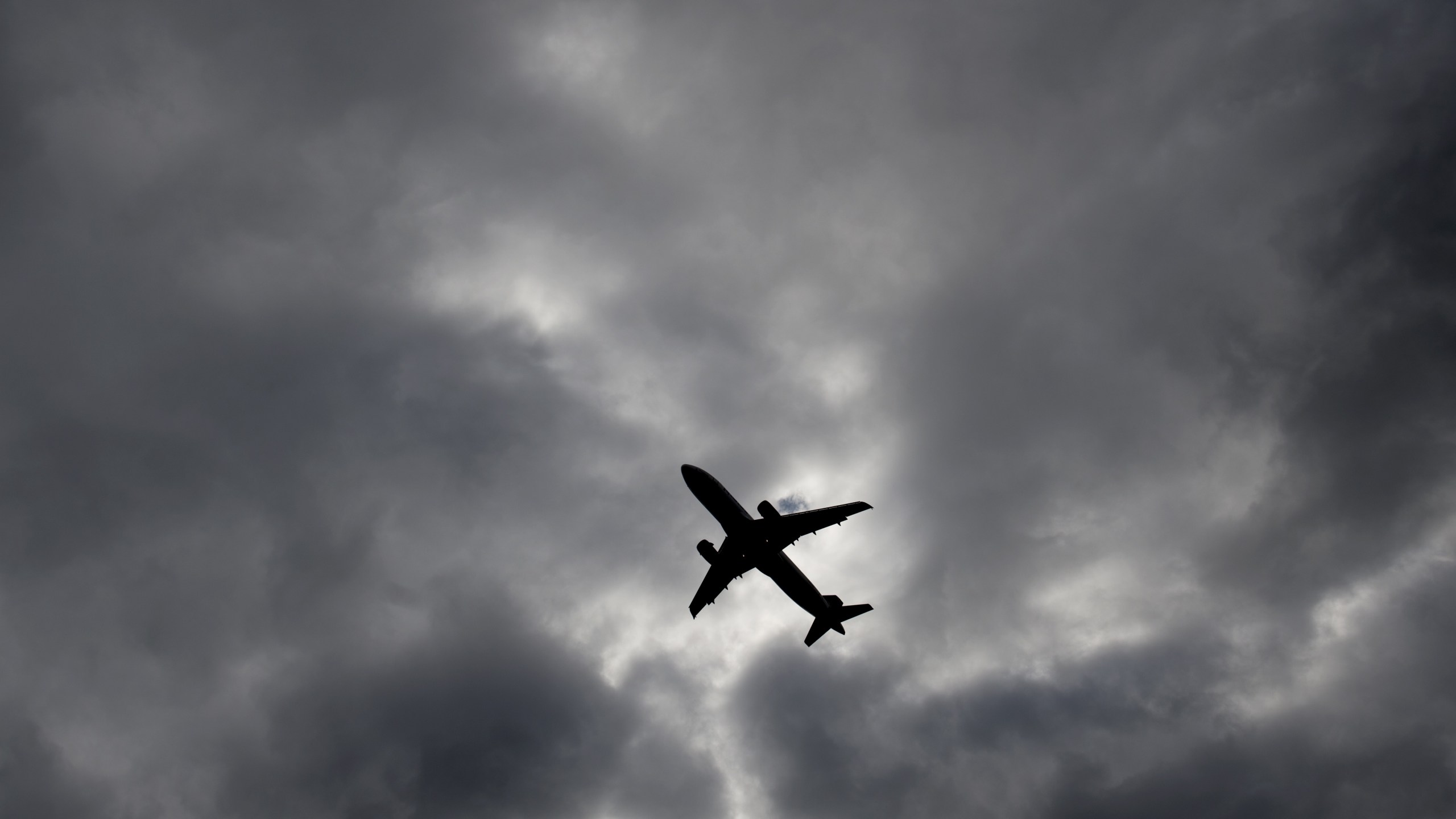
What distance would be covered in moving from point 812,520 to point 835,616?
897 inches

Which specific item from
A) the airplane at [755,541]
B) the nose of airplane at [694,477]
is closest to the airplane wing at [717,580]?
the airplane at [755,541]

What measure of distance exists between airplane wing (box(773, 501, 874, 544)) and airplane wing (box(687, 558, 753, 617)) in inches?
344

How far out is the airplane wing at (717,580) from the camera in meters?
97.6

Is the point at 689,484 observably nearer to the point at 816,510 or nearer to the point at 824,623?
the point at 816,510

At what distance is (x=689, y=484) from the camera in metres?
93.8

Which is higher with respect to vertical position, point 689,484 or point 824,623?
point 689,484

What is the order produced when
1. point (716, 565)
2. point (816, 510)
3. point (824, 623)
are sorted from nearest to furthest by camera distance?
point (816, 510)
point (716, 565)
point (824, 623)

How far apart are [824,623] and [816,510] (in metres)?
25.5

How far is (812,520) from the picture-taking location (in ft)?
299

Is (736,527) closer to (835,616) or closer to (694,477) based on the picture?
(694,477)

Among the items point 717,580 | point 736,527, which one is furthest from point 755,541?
point 717,580

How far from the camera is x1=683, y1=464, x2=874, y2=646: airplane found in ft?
298

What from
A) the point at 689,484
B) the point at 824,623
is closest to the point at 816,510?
the point at 689,484

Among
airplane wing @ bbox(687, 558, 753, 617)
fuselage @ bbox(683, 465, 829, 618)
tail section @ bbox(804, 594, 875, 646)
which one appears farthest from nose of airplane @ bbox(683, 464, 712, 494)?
tail section @ bbox(804, 594, 875, 646)
